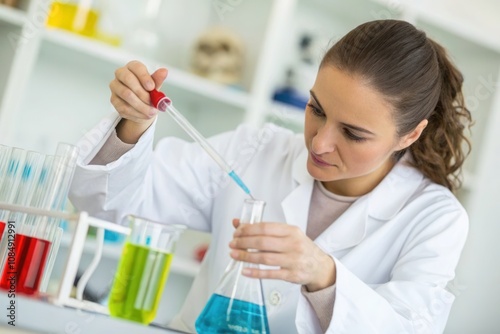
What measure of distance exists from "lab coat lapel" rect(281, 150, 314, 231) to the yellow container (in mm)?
1477

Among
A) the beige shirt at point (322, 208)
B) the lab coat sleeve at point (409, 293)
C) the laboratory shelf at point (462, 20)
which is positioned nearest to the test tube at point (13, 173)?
the lab coat sleeve at point (409, 293)

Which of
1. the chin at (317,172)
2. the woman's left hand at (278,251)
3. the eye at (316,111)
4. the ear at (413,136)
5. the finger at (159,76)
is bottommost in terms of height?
the woman's left hand at (278,251)

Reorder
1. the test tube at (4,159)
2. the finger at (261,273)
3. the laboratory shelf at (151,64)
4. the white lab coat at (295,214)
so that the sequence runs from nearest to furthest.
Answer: the finger at (261,273)
the test tube at (4,159)
the white lab coat at (295,214)
the laboratory shelf at (151,64)

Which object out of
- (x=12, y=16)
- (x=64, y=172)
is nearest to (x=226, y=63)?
(x=12, y=16)

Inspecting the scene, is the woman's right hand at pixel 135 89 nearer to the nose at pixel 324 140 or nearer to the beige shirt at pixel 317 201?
the beige shirt at pixel 317 201

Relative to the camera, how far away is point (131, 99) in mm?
1333

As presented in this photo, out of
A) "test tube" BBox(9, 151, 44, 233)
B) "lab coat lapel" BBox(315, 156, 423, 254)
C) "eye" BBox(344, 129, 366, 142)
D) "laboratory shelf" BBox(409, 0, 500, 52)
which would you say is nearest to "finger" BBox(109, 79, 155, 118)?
"test tube" BBox(9, 151, 44, 233)

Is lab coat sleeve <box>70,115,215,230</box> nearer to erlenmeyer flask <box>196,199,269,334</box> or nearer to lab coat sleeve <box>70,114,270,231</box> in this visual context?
lab coat sleeve <box>70,114,270,231</box>

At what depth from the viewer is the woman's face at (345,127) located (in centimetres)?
148

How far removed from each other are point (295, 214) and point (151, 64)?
1.53 meters

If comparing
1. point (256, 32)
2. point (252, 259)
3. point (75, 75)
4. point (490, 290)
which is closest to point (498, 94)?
point (490, 290)

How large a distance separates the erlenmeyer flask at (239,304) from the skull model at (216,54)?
6.76ft

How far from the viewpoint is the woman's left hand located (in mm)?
1102

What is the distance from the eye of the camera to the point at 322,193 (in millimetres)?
1824
